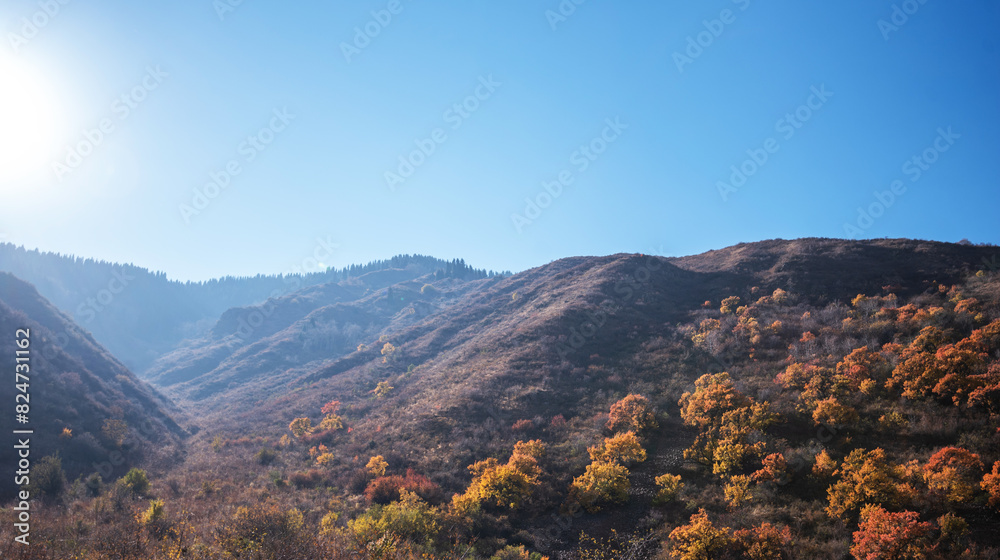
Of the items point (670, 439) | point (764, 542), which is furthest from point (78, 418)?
point (764, 542)

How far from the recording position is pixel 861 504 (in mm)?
9805

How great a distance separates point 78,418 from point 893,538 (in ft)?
132

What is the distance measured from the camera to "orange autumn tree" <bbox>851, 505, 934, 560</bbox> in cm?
792

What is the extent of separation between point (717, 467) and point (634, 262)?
1583 inches

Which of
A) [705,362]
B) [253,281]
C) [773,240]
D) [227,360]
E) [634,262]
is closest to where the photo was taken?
[705,362]

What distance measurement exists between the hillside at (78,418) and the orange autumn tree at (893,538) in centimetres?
2996

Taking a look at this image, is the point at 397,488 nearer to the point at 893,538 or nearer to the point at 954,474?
the point at 893,538

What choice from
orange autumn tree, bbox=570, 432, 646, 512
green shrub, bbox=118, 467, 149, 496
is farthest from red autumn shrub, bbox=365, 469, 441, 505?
green shrub, bbox=118, 467, 149, 496

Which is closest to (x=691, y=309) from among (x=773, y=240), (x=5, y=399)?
(x=773, y=240)

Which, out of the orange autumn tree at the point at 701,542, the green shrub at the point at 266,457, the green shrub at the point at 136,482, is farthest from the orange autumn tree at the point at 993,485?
the green shrub at the point at 266,457

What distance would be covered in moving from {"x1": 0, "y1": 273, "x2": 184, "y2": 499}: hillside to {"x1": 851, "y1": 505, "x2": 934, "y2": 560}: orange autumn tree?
30.0m

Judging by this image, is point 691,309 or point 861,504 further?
point 691,309

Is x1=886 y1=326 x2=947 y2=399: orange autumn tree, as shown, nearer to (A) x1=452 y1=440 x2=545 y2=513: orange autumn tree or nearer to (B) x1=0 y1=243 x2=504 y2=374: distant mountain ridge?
(A) x1=452 y1=440 x2=545 y2=513: orange autumn tree

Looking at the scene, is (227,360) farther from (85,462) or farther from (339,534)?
(339,534)
